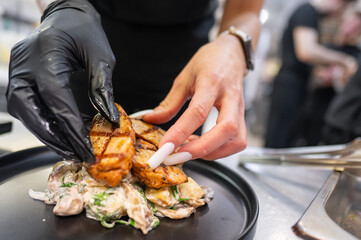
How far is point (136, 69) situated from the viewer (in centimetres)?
184

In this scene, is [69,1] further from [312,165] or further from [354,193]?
[354,193]

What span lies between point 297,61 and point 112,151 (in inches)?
137

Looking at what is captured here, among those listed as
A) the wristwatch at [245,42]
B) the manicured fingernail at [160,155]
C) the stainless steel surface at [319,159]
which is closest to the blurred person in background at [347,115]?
the stainless steel surface at [319,159]

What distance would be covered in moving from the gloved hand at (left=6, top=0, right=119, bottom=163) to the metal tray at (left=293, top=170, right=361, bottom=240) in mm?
771

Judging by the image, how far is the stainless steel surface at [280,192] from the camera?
105 centimetres

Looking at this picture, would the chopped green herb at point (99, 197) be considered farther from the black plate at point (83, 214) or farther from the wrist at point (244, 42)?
the wrist at point (244, 42)

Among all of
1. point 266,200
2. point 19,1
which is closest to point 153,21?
point 266,200

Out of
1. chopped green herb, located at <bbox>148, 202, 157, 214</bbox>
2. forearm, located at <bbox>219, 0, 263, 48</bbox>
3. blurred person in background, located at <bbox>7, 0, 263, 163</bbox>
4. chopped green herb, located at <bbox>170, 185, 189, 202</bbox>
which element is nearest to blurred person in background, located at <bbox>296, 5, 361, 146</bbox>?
forearm, located at <bbox>219, 0, 263, 48</bbox>

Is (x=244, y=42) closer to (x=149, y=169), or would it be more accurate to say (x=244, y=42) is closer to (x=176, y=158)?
(x=176, y=158)

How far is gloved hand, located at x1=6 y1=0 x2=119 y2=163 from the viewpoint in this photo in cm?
84

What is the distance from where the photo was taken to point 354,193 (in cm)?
136

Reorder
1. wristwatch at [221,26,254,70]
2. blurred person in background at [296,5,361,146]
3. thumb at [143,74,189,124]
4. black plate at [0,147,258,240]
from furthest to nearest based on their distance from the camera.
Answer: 1. blurred person in background at [296,5,361,146]
2. wristwatch at [221,26,254,70]
3. thumb at [143,74,189,124]
4. black plate at [0,147,258,240]

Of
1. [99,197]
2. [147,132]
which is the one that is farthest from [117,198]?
[147,132]

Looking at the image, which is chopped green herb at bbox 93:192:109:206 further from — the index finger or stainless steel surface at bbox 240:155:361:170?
stainless steel surface at bbox 240:155:361:170
